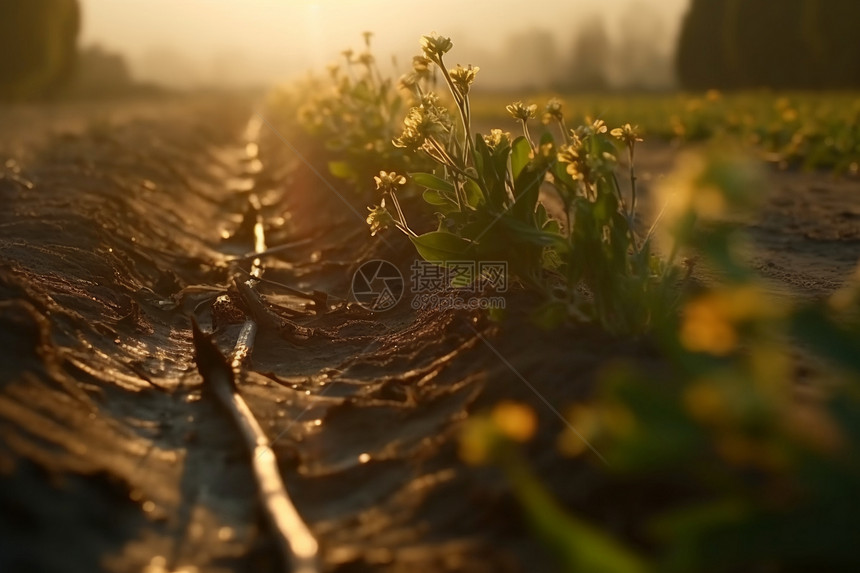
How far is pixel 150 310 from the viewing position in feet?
15.5

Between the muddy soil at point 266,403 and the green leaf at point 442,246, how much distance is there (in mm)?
281

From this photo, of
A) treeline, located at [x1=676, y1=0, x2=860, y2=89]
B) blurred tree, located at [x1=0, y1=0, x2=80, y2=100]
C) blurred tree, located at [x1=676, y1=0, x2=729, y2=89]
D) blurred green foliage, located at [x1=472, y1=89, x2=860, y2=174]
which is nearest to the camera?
blurred green foliage, located at [x1=472, y1=89, x2=860, y2=174]

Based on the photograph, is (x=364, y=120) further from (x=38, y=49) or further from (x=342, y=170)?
(x=38, y=49)

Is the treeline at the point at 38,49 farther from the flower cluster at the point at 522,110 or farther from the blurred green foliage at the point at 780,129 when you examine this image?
the flower cluster at the point at 522,110

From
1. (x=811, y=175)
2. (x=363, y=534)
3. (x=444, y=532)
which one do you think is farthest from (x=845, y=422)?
(x=811, y=175)

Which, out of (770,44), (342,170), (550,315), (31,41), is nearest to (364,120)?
(342,170)

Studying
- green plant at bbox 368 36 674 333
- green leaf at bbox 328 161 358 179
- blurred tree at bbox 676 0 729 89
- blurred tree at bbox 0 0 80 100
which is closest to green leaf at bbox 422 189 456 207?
green plant at bbox 368 36 674 333

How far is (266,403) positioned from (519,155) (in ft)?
4.38

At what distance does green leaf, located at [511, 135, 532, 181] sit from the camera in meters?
3.63

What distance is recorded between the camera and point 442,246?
365 cm

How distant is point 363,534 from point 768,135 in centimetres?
939

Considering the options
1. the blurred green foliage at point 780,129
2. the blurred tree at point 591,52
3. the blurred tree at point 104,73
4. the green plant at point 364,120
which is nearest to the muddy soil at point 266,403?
the green plant at point 364,120

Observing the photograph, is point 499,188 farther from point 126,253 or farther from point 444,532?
point 126,253

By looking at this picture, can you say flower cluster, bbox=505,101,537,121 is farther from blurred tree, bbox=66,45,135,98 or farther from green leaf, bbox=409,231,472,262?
blurred tree, bbox=66,45,135,98
